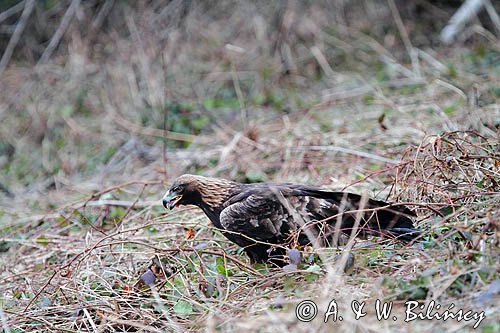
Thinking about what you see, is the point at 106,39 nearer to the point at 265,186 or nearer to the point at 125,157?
the point at 125,157

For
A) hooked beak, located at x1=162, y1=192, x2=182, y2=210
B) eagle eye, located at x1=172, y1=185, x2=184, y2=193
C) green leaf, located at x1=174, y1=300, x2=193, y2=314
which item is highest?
eagle eye, located at x1=172, y1=185, x2=184, y2=193

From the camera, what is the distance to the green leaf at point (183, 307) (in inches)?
167

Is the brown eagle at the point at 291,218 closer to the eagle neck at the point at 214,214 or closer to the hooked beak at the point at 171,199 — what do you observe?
the eagle neck at the point at 214,214

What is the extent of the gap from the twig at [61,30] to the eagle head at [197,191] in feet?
19.9

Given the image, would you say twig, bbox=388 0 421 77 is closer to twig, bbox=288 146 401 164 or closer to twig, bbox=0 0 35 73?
twig, bbox=288 146 401 164

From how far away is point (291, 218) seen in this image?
15.5 feet

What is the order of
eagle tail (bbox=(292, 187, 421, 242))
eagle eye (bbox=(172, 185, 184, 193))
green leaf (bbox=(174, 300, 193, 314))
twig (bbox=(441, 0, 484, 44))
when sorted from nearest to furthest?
green leaf (bbox=(174, 300, 193, 314)) → eagle tail (bbox=(292, 187, 421, 242)) → eagle eye (bbox=(172, 185, 184, 193)) → twig (bbox=(441, 0, 484, 44))

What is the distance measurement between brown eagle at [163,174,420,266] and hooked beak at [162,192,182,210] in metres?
0.39

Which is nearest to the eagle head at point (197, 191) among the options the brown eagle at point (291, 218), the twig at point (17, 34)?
the brown eagle at point (291, 218)

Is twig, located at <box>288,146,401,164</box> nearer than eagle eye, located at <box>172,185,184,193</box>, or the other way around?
eagle eye, located at <box>172,185,184,193</box>

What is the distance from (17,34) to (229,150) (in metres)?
4.88

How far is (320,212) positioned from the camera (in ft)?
15.7

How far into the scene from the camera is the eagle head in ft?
16.7

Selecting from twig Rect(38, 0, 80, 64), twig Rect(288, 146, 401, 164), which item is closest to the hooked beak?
twig Rect(288, 146, 401, 164)
